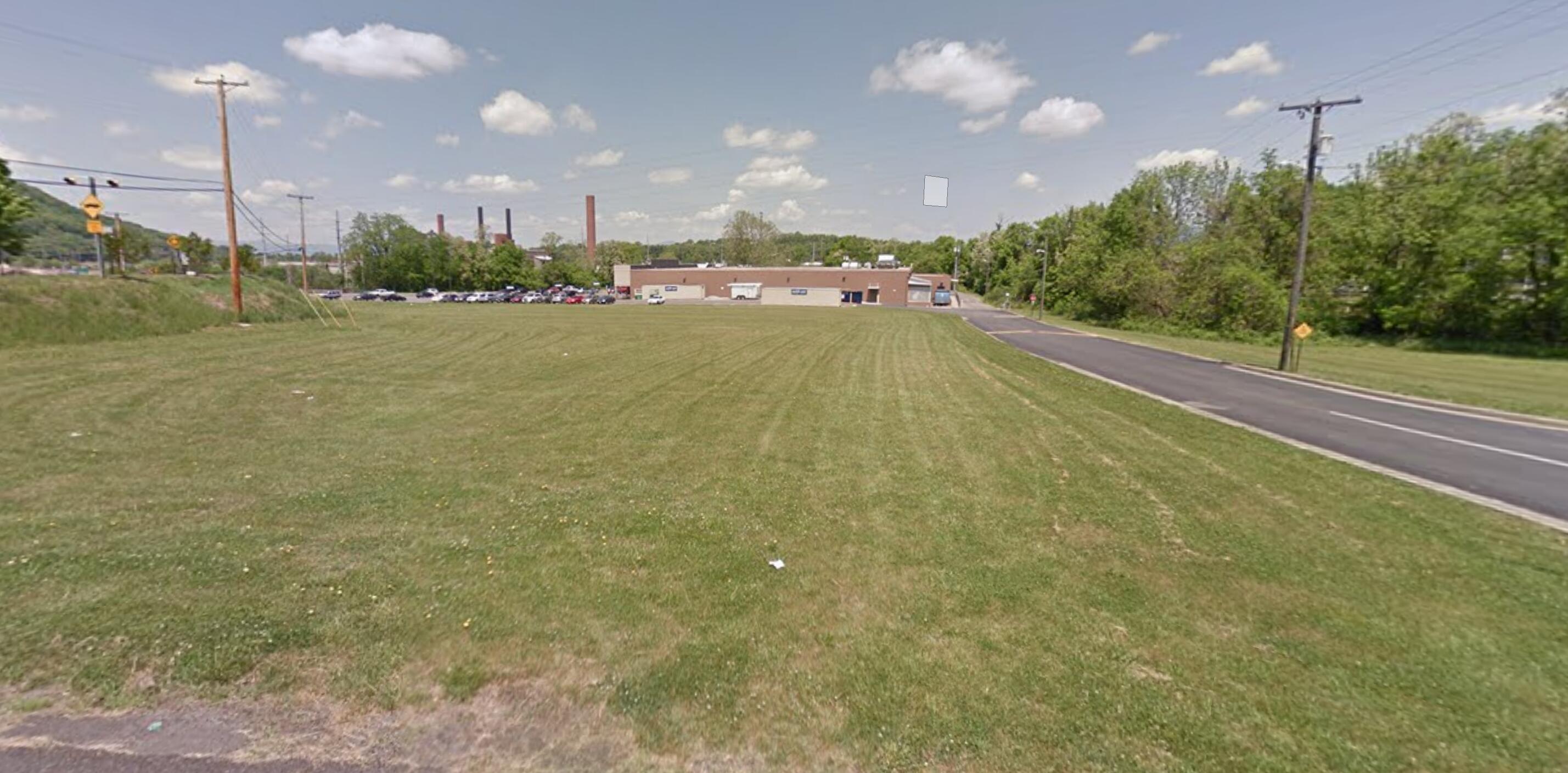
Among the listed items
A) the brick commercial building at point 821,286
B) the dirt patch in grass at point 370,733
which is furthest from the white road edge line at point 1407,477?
the brick commercial building at point 821,286

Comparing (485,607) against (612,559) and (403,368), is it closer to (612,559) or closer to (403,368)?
(612,559)

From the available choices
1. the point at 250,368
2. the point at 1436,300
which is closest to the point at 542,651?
the point at 250,368

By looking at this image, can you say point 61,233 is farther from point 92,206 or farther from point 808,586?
point 808,586

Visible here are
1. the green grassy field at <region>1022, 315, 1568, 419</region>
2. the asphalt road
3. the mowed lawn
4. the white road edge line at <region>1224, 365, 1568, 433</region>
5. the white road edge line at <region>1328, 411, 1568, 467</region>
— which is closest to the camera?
the mowed lawn

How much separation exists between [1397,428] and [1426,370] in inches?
614

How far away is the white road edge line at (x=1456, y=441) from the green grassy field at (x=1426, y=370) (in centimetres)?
394

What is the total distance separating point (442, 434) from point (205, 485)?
2663 mm

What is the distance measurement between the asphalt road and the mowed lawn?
3.44 feet

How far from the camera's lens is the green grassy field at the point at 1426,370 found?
13633 mm

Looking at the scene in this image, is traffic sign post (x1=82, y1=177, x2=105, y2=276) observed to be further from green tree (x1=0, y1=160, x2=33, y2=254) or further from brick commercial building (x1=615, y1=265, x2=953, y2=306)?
brick commercial building (x1=615, y1=265, x2=953, y2=306)

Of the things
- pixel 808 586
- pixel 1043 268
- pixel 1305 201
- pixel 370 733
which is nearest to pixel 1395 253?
pixel 1305 201

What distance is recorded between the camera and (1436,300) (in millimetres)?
27969

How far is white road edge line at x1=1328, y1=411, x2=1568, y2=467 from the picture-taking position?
27.1 ft

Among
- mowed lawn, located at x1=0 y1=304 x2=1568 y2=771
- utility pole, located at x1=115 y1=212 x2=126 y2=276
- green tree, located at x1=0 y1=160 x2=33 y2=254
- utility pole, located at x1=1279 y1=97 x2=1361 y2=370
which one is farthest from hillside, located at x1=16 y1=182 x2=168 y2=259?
utility pole, located at x1=1279 y1=97 x2=1361 y2=370
